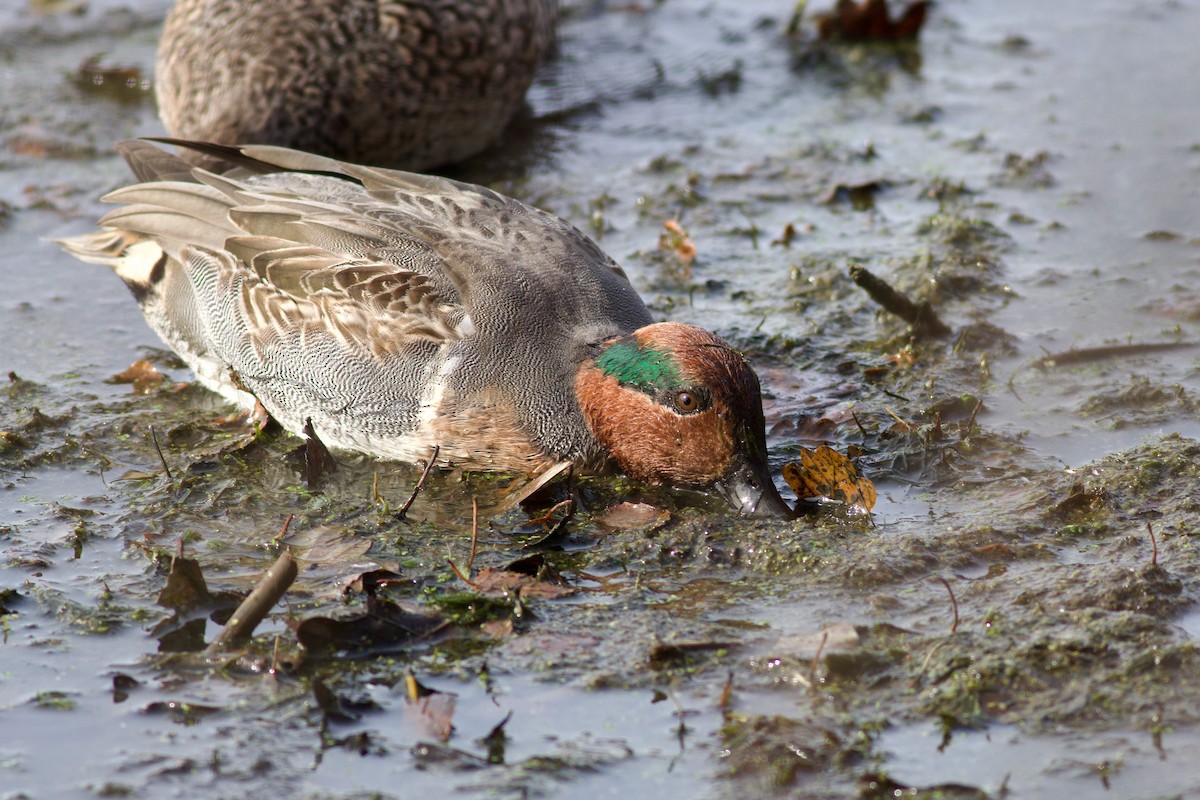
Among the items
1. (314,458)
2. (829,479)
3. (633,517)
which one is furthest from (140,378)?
(829,479)

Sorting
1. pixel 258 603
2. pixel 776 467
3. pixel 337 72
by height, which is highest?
pixel 337 72

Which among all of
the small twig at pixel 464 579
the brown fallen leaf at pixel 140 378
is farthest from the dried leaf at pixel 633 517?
the brown fallen leaf at pixel 140 378

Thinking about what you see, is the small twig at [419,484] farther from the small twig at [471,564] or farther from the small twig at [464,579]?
the small twig at [464,579]

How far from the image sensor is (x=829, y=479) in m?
5.02

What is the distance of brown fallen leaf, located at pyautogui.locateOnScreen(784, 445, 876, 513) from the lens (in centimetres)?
495

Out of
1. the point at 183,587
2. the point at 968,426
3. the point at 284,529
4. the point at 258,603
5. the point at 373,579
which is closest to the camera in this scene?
the point at 258,603

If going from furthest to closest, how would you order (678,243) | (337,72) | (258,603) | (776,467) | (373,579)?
(337,72), (678,243), (776,467), (373,579), (258,603)

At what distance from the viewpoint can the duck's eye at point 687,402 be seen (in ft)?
15.8

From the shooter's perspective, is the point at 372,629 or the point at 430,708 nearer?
the point at 430,708

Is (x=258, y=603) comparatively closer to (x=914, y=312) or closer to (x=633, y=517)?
(x=633, y=517)

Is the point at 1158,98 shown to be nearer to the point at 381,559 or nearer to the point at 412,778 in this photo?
the point at 381,559

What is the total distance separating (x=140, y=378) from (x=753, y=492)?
2899 millimetres

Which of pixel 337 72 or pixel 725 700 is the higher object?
pixel 337 72

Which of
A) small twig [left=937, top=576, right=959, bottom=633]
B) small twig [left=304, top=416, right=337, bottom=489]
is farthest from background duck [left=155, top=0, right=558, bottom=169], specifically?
small twig [left=937, top=576, right=959, bottom=633]
